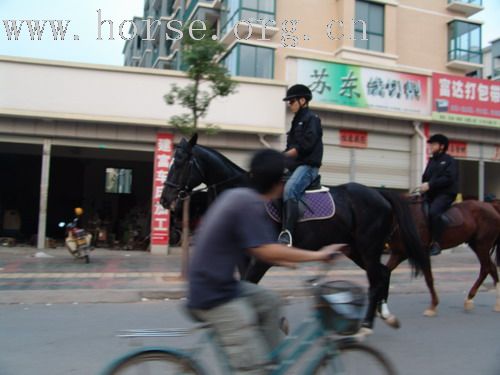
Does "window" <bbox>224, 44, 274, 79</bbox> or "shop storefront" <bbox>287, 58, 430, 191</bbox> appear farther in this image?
"window" <bbox>224, 44, 274, 79</bbox>

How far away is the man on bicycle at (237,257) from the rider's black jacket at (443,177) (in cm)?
492

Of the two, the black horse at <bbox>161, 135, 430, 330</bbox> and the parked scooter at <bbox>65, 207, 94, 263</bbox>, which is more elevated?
the black horse at <bbox>161, 135, 430, 330</bbox>

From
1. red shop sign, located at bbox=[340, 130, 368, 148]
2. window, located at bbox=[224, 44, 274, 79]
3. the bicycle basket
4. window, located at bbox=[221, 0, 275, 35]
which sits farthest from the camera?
window, located at bbox=[221, 0, 275, 35]

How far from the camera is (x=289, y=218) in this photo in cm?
543

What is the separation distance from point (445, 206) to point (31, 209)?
18.6 meters

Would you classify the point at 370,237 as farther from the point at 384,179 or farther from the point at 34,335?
the point at 384,179

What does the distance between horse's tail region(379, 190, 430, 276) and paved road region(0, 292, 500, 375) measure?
0.88m

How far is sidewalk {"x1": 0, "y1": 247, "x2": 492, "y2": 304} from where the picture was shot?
7.88 m

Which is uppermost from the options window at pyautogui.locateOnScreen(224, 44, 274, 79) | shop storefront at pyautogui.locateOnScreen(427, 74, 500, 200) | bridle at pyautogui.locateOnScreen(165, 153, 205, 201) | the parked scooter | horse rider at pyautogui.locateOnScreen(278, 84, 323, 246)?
window at pyautogui.locateOnScreen(224, 44, 274, 79)

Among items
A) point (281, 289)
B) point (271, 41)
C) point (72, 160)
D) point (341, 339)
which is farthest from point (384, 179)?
point (341, 339)

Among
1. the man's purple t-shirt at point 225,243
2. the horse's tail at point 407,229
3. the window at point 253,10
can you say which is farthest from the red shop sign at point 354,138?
the man's purple t-shirt at point 225,243

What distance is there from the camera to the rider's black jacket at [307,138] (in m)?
5.74

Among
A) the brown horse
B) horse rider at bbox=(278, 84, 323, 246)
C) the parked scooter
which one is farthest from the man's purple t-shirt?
the parked scooter

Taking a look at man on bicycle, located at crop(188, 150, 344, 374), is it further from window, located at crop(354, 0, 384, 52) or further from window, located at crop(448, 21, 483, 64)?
window, located at crop(448, 21, 483, 64)
